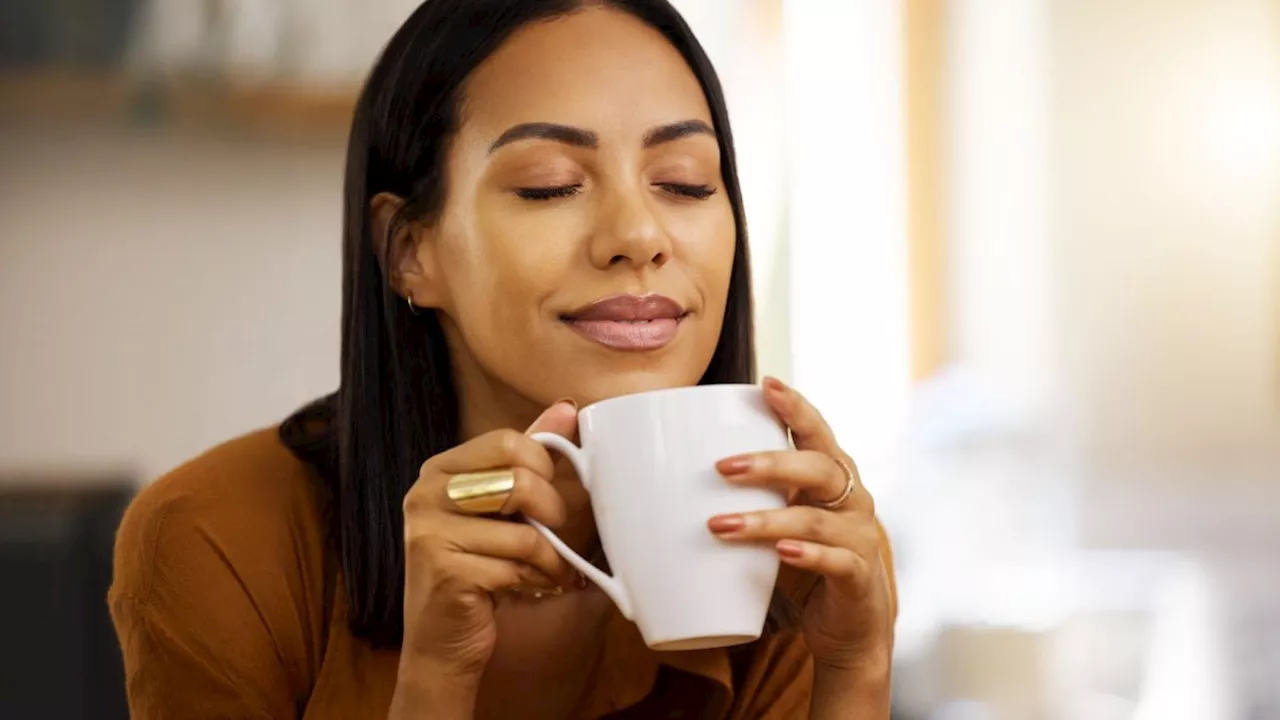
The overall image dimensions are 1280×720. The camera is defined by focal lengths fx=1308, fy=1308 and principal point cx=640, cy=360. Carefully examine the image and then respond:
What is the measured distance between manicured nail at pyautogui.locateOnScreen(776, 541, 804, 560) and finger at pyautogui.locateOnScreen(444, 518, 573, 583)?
12cm

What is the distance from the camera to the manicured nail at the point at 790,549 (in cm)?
67

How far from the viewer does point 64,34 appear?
138 centimetres

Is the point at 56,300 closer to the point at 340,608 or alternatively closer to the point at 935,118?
the point at 340,608

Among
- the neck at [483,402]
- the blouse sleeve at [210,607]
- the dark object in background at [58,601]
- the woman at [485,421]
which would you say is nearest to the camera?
the woman at [485,421]

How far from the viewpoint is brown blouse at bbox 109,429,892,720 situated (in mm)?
889

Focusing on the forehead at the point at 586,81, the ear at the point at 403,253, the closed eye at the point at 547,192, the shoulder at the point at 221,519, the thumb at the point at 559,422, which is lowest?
the shoulder at the point at 221,519

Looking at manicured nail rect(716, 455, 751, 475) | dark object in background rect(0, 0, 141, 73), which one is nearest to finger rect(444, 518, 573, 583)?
manicured nail rect(716, 455, 751, 475)

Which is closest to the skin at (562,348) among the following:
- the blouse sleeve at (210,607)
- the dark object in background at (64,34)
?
the blouse sleeve at (210,607)

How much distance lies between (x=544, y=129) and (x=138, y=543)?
1.35 feet

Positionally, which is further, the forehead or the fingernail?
the forehead

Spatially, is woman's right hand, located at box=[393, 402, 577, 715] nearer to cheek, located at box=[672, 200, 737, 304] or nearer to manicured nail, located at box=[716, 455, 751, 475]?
manicured nail, located at box=[716, 455, 751, 475]

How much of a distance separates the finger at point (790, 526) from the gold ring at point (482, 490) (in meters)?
0.11

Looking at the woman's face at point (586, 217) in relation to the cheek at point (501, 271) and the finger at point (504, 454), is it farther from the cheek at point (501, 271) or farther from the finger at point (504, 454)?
the finger at point (504, 454)

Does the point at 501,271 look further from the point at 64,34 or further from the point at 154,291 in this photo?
the point at 64,34
